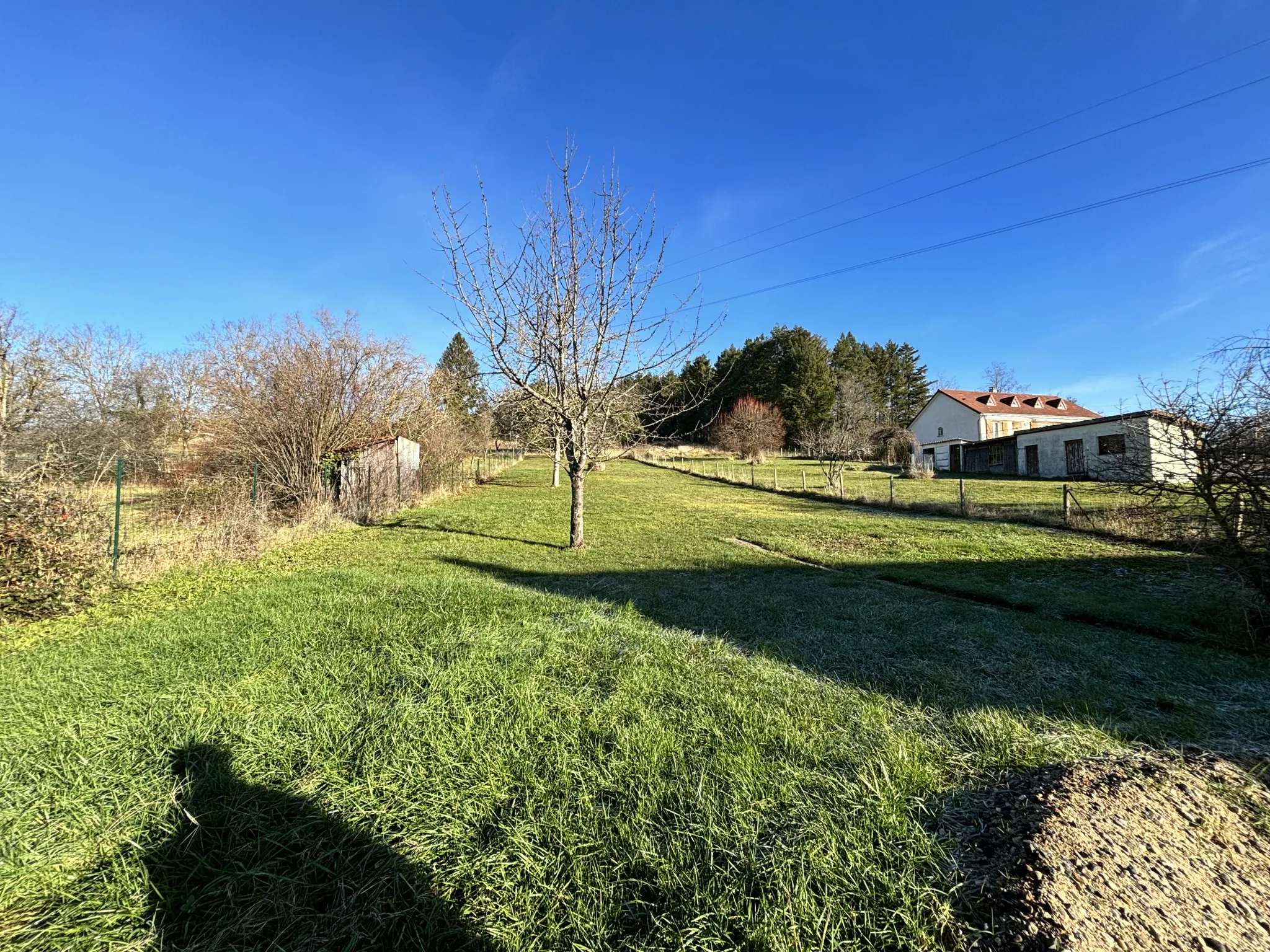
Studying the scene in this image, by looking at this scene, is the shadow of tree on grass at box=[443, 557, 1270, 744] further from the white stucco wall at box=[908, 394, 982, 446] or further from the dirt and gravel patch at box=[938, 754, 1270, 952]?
the white stucco wall at box=[908, 394, 982, 446]

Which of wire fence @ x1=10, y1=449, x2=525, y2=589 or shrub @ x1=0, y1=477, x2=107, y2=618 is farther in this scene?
wire fence @ x1=10, y1=449, x2=525, y2=589

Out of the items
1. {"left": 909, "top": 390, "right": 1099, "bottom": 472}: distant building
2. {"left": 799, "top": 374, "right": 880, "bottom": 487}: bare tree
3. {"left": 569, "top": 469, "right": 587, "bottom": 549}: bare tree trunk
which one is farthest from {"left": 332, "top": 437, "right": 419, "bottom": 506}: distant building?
{"left": 909, "top": 390, "right": 1099, "bottom": 472}: distant building

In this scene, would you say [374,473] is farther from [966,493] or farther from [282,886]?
[966,493]

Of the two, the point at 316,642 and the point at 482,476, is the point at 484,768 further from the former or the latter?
the point at 482,476

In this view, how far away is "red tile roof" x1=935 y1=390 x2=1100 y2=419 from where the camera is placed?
128 feet

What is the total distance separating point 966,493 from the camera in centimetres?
2162

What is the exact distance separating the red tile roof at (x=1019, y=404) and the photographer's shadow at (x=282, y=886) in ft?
148

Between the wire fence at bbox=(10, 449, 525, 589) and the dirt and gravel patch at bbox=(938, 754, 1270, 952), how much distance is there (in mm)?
8526

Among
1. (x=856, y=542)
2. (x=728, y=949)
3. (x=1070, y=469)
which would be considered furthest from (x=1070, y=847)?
(x=1070, y=469)

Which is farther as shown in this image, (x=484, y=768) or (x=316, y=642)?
(x=316, y=642)

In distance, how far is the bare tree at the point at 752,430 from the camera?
4144 cm

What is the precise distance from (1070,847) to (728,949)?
1262mm

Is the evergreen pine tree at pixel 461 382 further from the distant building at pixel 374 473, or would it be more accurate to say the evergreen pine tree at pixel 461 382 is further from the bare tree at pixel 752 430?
the bare tree at pixel 752 430

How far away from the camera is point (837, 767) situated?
2.41 meters
